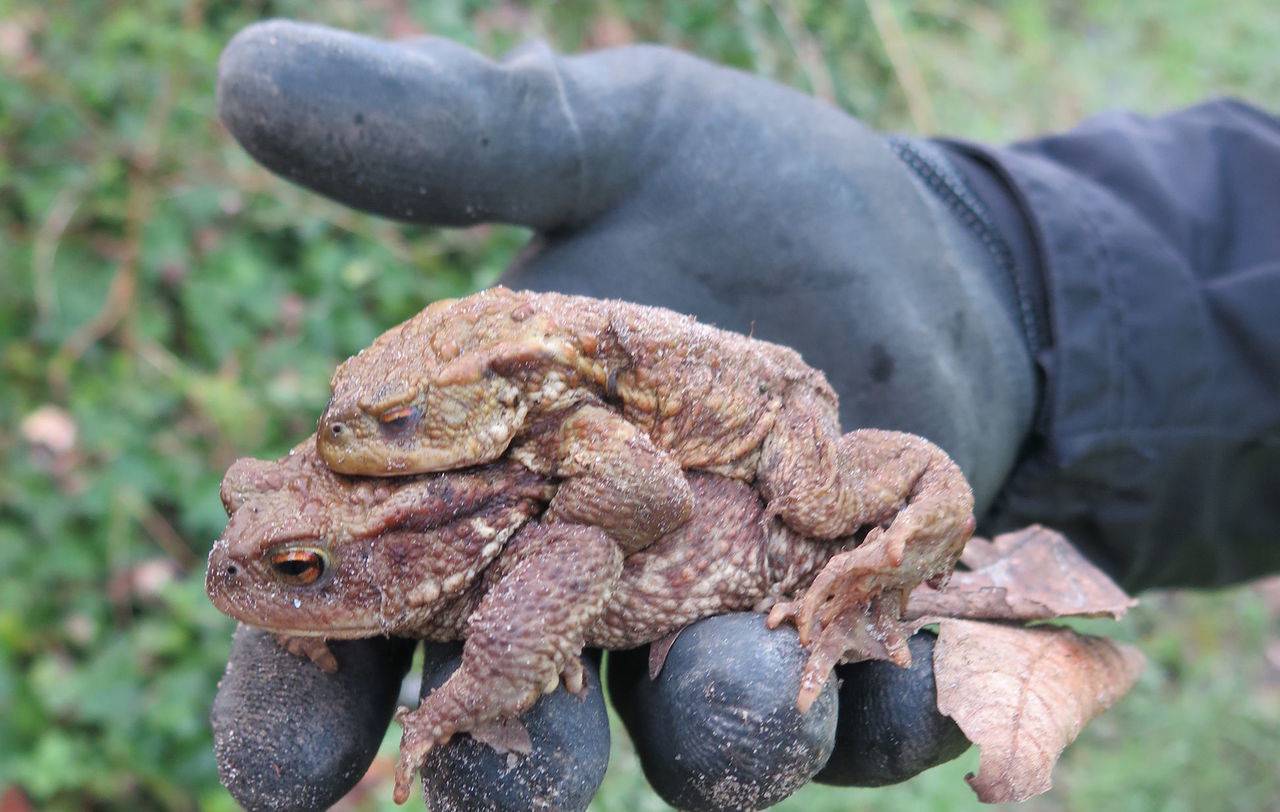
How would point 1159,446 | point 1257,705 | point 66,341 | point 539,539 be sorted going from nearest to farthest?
1. point 539,539
2. point 1159,446
3. point 66,341
4. point 1257,705

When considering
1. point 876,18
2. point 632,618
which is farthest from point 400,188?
point 876,18

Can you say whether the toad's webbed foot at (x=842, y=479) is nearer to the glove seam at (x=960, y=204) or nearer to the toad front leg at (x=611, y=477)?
the toad front leg at (x=611, y=477)

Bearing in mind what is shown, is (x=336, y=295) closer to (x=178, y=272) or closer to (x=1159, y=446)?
(x=178, y=272)

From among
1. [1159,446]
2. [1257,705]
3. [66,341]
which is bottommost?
[1257,705]

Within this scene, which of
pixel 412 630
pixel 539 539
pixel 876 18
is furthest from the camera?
pixel 876 18

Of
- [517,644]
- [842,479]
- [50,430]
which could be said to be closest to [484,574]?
[517,644]

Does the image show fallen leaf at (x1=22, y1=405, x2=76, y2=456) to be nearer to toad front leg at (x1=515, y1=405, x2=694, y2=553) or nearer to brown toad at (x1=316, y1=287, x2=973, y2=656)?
brown toad at (x1=316, y1=287, x2=973, y2=656)

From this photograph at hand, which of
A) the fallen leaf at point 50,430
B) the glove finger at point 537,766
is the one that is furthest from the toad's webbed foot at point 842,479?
the fallen leaf at point 50,430
